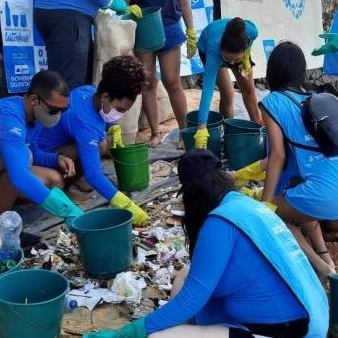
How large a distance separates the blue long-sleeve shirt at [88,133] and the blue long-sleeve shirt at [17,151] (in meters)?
0.48

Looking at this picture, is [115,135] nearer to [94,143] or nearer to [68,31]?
[94,143]

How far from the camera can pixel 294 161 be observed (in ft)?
13.0

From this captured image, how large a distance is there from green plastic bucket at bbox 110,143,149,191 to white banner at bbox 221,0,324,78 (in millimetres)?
4072

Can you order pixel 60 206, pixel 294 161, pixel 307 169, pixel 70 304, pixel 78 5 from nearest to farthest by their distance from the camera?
pixel 70 304, pixel 60 206, pixel 307 169, pixel 294 161, pixel 78 5

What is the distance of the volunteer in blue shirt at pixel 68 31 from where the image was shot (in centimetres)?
505

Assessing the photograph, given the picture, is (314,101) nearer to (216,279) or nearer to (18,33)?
(216,279)

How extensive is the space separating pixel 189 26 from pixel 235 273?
12.8ft

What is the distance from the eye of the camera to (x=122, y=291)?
11.8 feet

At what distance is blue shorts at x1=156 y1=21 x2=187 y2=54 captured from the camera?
19.1 ft

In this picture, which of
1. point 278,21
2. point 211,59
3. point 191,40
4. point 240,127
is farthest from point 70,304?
point 278,21

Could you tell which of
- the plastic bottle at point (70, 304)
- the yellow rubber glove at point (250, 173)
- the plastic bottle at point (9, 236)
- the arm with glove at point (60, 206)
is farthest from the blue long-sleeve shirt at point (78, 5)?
the plastic bottle at point (70, 304)

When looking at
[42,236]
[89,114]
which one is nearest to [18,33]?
[89,114]

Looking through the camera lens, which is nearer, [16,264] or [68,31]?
[16,264]

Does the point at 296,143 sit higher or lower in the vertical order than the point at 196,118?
higher
